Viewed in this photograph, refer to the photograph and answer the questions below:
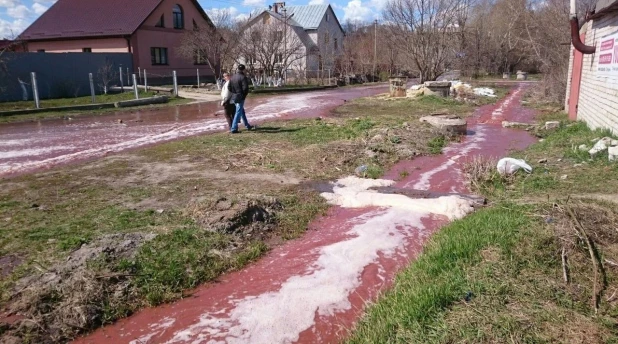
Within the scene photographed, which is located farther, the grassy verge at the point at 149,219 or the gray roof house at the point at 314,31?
the gray roof house at the point at 314,31

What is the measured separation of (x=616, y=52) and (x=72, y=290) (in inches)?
407

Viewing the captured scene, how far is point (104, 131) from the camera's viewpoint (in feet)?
49.1

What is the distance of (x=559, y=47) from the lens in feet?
70.1

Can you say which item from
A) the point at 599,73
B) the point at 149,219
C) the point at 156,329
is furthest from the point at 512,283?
the point at 599,73

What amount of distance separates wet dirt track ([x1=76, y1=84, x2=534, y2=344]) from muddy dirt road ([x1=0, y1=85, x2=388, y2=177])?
22.1 ft

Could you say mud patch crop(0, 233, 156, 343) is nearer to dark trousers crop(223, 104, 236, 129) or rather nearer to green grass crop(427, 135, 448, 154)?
green grass crop(427, 135, 448, 154)

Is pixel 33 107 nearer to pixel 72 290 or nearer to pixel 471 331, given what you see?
pixel 72 290

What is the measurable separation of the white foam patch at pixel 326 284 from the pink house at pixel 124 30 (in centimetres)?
3029

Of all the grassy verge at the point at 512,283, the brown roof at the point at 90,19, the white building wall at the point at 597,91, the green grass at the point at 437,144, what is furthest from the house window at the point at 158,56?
the grassy verge at the point at 512,283

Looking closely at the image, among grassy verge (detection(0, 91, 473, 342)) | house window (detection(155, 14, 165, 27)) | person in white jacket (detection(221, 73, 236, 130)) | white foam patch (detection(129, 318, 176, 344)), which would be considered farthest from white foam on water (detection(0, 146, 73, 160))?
house window (detection(155, 14, 165, 27))

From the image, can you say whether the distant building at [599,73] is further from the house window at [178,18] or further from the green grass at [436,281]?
the house window at [178,18]

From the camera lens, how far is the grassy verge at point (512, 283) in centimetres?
330

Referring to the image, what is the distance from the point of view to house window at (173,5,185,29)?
1494 inches

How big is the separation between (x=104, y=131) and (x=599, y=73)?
13968 mm
